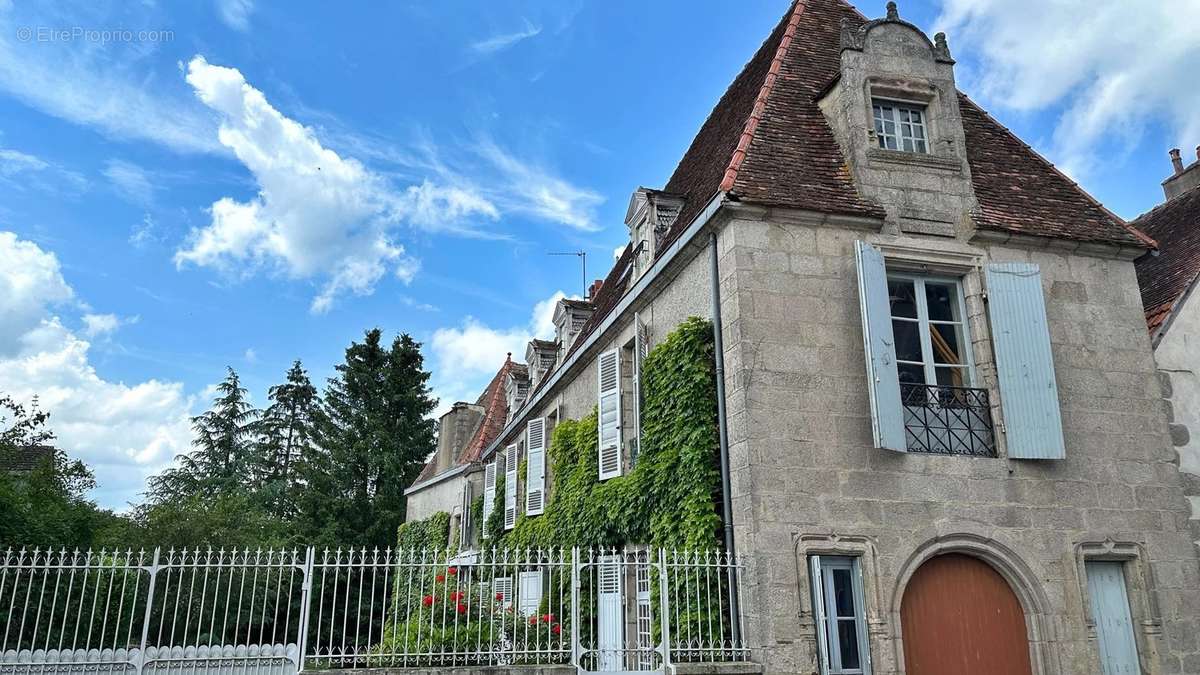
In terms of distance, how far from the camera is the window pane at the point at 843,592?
8.36 m

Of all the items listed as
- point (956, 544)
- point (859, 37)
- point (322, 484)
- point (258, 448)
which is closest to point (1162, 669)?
point (956, 544)

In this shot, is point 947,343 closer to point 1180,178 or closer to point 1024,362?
point 1024,362

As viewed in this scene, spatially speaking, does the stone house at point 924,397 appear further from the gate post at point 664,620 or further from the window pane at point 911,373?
the gate post at point 664,620

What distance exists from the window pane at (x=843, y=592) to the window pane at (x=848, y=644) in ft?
0.34

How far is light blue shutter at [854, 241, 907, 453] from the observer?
8750mm

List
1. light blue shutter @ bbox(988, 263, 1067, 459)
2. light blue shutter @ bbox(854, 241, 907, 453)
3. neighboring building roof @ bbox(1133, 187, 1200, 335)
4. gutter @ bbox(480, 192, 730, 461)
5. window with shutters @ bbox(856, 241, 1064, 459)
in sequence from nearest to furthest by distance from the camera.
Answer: light blue shutter @ bbox(854, 241, 907, 453), window with shutters @ bbox(856, 241, 1064, 459), light blue shutter @ bbox(988, 263, 1067, 459), gutter @ bbox(480, 192, 730, 461), neighboring building roof @ bbox(1133, 187, 1200, 335)

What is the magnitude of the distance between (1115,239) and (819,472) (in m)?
5.08

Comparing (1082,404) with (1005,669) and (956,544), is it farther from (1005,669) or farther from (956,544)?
(1005,669)

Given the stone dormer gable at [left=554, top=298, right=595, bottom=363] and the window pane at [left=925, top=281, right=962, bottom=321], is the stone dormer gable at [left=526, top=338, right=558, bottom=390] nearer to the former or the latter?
the stone dormer gable at [left=554, top=298, right=595, bottom=363]

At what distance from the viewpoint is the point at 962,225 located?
10031 mm

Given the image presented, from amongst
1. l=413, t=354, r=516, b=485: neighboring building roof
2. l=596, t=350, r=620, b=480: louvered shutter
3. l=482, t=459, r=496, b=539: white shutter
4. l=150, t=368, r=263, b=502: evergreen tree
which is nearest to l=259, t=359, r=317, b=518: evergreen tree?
l=150, t=368, r=263, b=502: evergreen tree

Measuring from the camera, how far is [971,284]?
984 cm

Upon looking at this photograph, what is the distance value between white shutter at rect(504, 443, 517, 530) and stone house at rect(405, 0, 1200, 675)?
329 inches

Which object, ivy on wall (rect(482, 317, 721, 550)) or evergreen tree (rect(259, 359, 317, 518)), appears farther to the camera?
evergreen tree (rect(259, 359, 317, 518))
